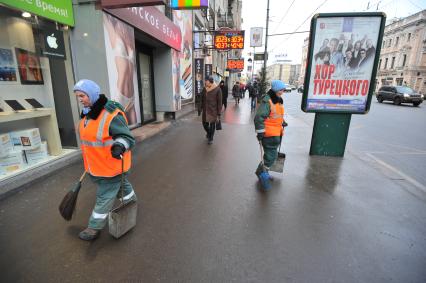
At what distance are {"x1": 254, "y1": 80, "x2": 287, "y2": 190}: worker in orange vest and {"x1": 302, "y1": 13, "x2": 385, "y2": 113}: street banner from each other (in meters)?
2.04

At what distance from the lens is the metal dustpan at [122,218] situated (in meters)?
2.40

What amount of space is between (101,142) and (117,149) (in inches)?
10.0

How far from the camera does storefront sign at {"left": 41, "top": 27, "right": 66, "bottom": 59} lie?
4.20 m

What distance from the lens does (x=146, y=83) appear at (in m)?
8.91

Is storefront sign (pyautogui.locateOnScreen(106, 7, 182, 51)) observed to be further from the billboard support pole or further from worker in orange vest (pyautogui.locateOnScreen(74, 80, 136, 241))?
the billboard support pole

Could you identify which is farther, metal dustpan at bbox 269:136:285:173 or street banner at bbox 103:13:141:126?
street banner at bbox 103:13:141:126

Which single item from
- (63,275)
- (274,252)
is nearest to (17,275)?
(63,275)

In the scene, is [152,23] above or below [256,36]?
below

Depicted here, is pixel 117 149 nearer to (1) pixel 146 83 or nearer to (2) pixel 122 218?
(2) pixel 122 218

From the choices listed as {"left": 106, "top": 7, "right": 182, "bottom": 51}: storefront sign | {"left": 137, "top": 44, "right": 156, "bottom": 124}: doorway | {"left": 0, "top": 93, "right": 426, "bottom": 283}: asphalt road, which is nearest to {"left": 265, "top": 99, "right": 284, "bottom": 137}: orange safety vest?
{"left": 0, "top": 93, "right": 426, "bottom": 283}: asphalt road

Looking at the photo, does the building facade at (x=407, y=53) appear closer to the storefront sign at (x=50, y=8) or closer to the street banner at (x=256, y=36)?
the street banner at (x=256, y=36)

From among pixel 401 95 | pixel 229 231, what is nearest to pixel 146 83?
pixel 229 231

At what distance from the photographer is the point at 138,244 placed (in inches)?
97.3

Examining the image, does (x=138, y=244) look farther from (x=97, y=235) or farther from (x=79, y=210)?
(x=79, y=210)
